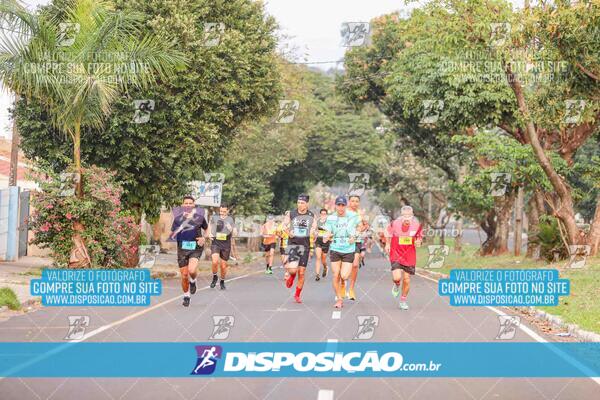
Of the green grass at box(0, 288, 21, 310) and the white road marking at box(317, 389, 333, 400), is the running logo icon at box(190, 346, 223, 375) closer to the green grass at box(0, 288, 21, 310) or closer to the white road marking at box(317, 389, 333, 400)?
the white road marking at box(317, 389, 333, 400)

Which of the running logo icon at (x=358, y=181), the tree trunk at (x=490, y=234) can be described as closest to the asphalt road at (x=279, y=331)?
the tree trunk at (x=490, y=234)

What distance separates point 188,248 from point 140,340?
4.76 metres

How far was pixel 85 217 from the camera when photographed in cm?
2525

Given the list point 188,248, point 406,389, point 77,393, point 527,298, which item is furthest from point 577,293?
point 77,393

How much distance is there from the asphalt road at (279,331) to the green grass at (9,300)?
61 cm

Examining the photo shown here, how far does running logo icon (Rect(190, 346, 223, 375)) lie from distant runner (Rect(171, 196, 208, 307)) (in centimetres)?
619

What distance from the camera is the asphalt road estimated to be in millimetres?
9727

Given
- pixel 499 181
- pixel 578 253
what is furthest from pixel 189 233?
pixel 499 181

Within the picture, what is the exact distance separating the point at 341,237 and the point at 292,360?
678 centimetres

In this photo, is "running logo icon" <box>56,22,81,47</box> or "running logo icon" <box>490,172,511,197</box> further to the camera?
"running logo icon" <box>490,172,511,197</box>

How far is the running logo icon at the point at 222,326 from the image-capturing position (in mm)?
13961

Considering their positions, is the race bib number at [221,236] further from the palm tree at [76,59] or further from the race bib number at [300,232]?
the palm tree at [76,59]

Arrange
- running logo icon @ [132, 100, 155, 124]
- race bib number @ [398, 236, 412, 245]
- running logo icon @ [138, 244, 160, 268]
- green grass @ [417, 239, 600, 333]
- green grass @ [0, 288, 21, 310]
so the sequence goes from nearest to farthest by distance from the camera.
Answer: green grass @ [417, 239, 600, 333] < green grass @ [0, 288, 21, 310] < race bib number @ [398, 236, 412, 245] < running logo icon @ [132, 100, 155, 124] < running logo icon @ [138, 244, 160, 268]

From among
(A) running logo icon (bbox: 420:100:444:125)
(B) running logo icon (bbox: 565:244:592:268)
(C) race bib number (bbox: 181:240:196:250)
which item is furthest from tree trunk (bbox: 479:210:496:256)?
(C) race bib number (bbox: 181:240:196:250)
